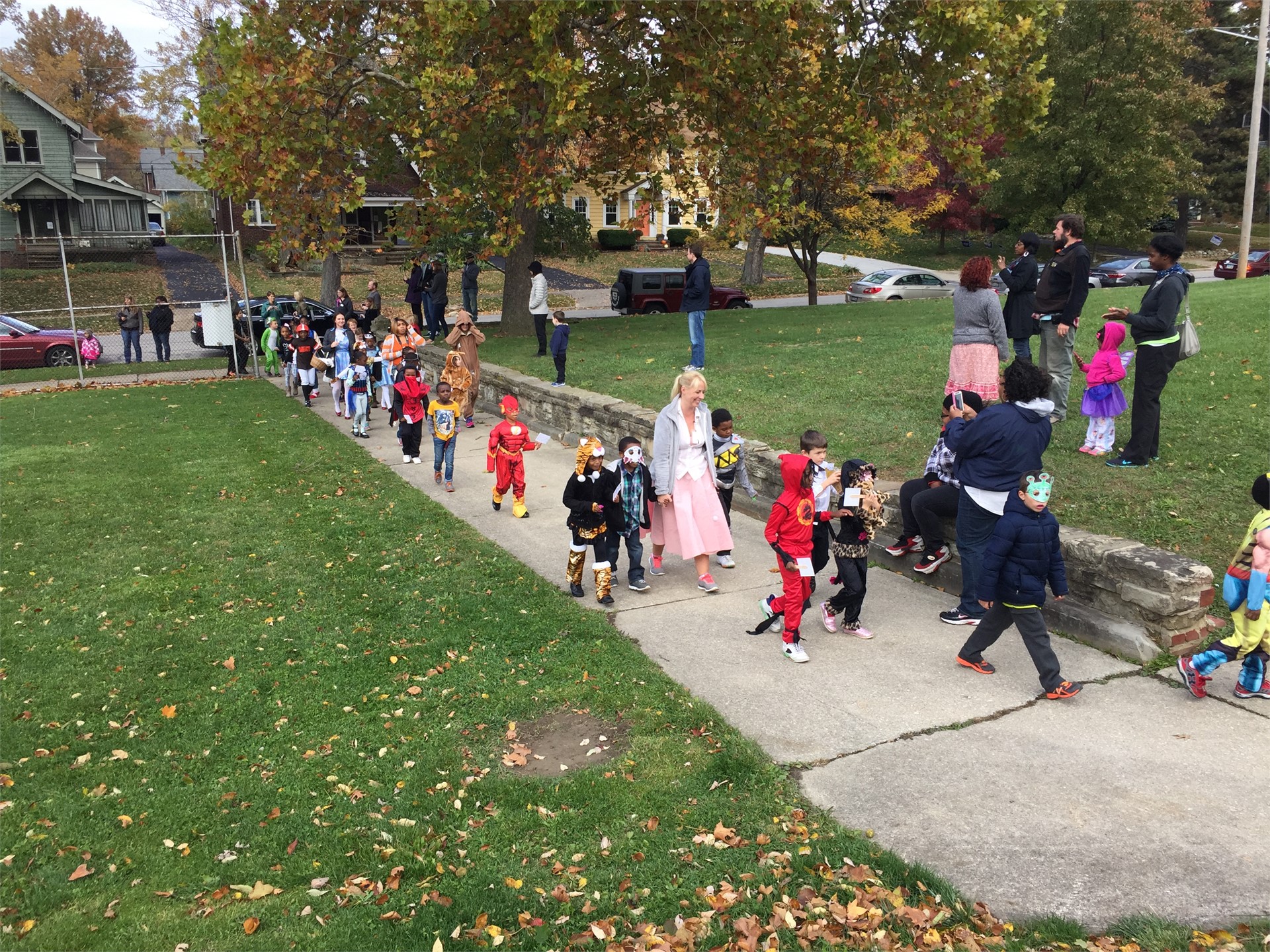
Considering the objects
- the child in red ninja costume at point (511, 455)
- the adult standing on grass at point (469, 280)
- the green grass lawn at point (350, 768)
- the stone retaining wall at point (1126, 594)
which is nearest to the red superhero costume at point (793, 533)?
the green grass lawn at point (350, 768)

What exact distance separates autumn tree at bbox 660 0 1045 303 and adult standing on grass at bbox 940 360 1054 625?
37.0ft

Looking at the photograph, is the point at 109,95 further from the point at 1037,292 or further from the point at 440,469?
Answer: the point at 1037,292

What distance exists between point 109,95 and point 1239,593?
91764mm

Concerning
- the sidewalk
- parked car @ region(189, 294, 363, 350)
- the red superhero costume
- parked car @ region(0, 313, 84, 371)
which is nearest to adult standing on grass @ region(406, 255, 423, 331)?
parked car @ region(189, 294, 363, 350)

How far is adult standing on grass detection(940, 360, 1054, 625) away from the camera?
22.0 feet

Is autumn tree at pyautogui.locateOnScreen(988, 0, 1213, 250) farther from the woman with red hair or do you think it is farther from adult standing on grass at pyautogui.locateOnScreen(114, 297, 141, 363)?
the woman with red hair

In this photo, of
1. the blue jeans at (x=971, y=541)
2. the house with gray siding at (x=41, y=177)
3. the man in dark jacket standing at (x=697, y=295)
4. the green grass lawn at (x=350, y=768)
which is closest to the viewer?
the green grass lawn at (x=350, y=768)

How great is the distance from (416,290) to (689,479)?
1518cm

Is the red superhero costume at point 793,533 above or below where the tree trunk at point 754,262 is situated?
below

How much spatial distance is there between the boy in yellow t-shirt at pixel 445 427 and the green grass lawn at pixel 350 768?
6.69 ft

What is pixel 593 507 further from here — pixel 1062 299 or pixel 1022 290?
pixel 1022 290

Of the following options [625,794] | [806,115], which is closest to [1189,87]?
[806,115]

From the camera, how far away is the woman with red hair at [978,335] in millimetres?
9453

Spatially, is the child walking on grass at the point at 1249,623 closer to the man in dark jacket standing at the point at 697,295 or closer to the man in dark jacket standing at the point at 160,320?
the man in dark jacket standing at the point at 697,295
